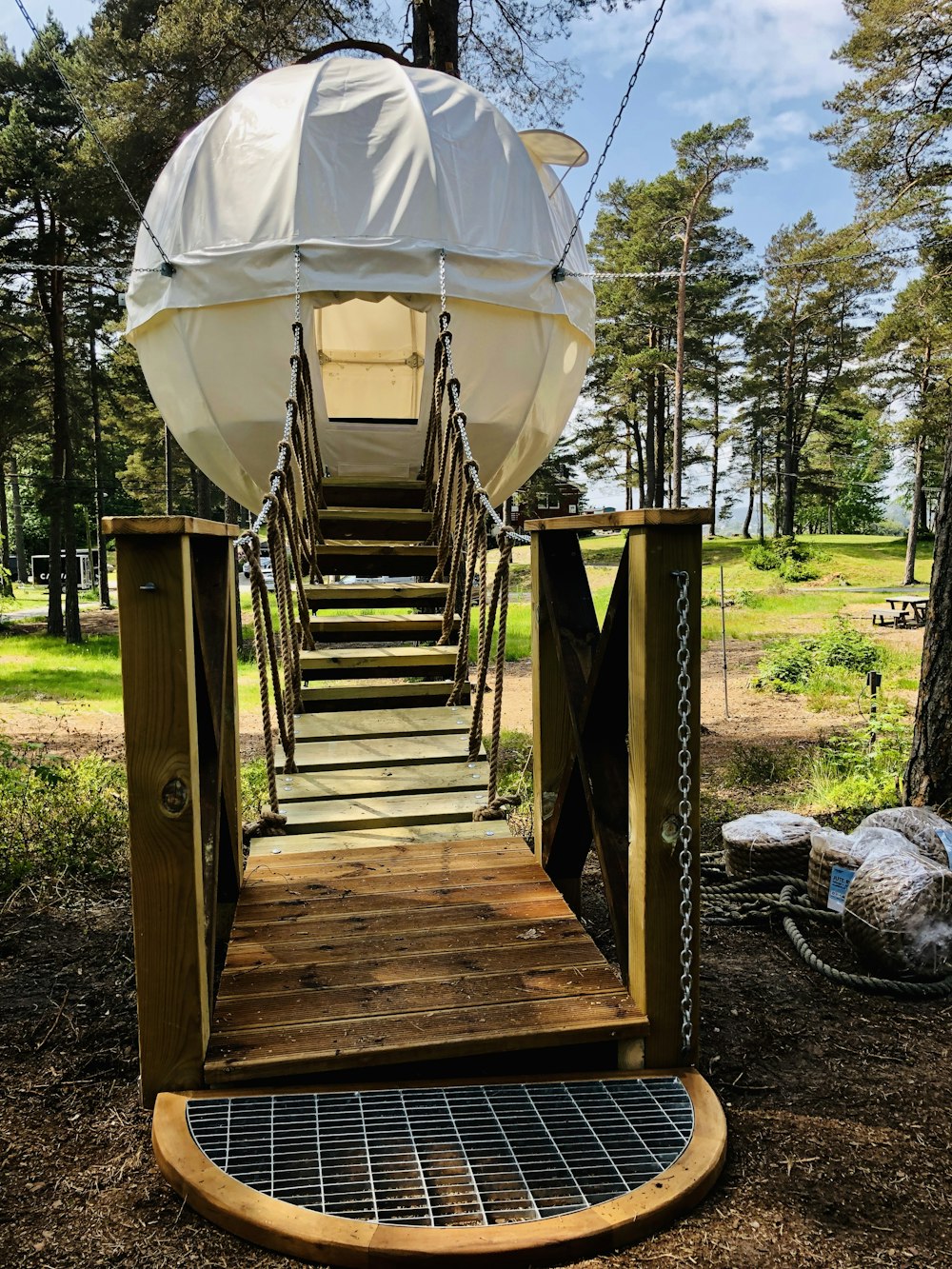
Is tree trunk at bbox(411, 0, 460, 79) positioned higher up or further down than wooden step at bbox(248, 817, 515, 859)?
higher up

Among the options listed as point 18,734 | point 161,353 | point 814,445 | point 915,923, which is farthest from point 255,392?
point 814,445

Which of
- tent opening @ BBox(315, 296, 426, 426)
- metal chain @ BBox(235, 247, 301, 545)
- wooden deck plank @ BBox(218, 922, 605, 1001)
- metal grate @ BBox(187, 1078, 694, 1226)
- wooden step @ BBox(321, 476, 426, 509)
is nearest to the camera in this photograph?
metal grate @ BBox(187, 1078, 694, 1226)

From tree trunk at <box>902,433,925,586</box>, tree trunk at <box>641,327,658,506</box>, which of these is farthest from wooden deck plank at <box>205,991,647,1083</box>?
tree trunk at <box>641,327,658,506</box>

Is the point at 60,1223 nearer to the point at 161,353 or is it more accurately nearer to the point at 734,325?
the point at 161,353

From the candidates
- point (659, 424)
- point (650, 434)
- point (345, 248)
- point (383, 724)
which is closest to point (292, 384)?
point (345, 248)

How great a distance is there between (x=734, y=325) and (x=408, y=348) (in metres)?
28.3

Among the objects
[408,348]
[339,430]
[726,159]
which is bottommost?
[339,430]

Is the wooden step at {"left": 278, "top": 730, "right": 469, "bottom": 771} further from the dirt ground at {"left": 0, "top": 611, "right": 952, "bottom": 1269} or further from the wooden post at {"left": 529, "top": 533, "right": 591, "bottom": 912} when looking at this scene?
the dirt ground at {"left": 0, "top": 611, "right": 952, "bottom": 1269}

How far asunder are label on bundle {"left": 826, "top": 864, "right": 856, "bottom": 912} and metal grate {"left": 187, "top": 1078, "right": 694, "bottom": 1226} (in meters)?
1.58

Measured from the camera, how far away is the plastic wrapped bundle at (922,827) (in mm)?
3660

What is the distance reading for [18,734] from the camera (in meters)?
9.21

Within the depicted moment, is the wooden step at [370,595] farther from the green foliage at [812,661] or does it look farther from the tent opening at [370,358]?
the green foliage at [812,661]

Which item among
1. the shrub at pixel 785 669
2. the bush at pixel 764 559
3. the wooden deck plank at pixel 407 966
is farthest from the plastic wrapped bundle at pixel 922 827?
the bush at pixel 764 559

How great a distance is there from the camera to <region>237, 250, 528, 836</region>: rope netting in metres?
3.22
